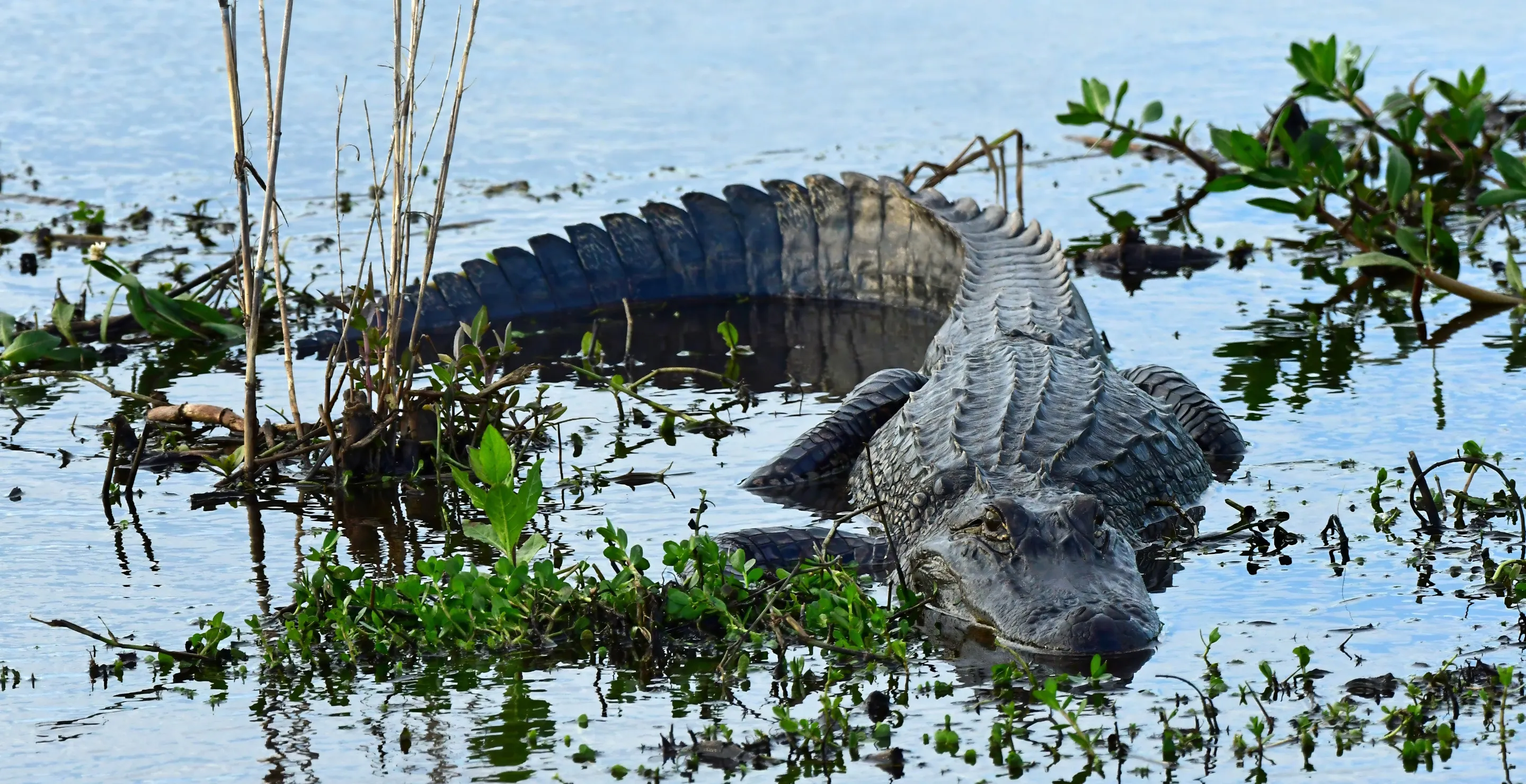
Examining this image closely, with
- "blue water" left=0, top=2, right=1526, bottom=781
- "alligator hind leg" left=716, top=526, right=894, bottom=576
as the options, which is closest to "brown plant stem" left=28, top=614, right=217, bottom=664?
"blue water" left=0, top=2, right=1526, bottom=781

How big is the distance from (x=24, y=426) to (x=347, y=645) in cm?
278

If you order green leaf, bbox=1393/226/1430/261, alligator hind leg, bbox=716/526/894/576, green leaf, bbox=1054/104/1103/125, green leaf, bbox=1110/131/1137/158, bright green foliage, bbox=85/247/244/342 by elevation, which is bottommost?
alligator hind leg, bbox=716/526/894/576

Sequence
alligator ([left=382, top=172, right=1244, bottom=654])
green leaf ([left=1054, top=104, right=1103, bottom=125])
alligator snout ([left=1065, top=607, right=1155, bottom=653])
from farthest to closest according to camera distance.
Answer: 1. green leaf ([left=1054, top=104, right=1103, bottom=125])
2. alligator ([left=382, top=172, right=1244, bottom=654])
3. alligator snout ([left=1065, top=607, right=1155, bottom=653])

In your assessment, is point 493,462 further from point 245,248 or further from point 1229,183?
point 1229,183

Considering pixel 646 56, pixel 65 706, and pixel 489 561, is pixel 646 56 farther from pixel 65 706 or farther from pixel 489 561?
pixel 65 706

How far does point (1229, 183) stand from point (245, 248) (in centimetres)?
409

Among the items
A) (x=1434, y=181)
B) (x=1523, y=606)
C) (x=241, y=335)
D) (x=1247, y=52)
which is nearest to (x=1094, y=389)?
(x=1523, y=606)

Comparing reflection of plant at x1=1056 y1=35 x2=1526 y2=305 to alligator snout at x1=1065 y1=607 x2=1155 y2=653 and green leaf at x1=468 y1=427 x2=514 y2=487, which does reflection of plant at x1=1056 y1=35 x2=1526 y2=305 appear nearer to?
alligator snout at x1=1065 y1=607 x2=1155 y2=653

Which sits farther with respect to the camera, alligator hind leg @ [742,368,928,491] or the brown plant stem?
alligator hind leg @ [742,368,928,491]

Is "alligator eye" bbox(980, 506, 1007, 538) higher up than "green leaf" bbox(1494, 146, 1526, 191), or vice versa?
"green leaf" bbox(1494, 146, 1526, 191)

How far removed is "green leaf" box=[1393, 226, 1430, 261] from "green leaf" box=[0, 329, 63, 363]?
4.99 meters

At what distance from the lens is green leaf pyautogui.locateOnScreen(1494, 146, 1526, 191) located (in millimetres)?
6887

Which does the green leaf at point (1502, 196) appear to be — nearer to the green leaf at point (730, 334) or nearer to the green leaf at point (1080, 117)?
the green leaf at point (1080, 117)

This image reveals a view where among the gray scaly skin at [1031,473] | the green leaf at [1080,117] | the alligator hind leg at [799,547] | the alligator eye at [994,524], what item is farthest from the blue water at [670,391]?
the green leaf at [1080,117]
